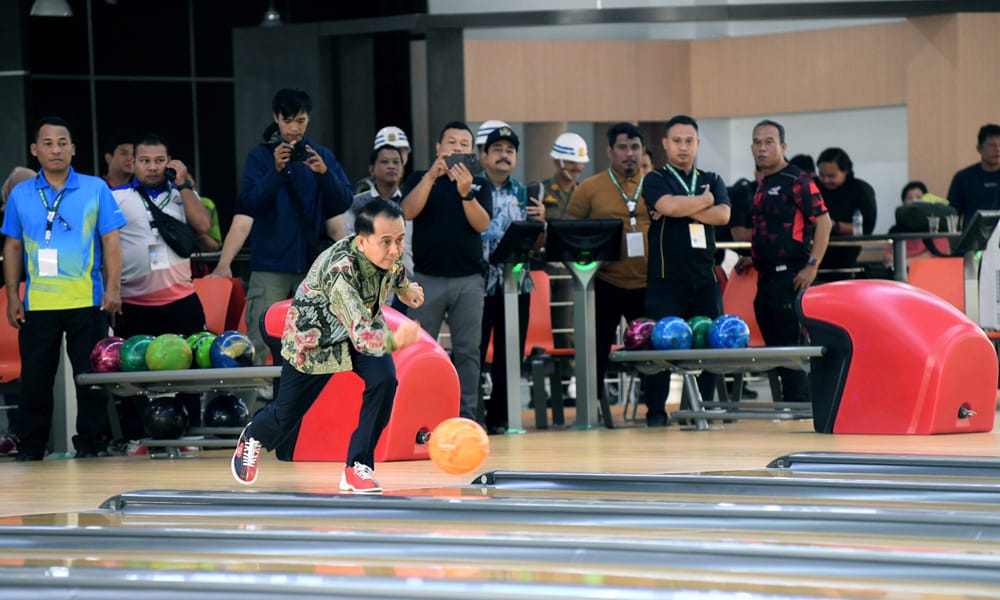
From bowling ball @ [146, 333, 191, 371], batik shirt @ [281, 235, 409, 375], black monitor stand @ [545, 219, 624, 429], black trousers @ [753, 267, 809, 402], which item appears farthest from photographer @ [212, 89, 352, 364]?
black trousers @ [753, 267, 809, 402]

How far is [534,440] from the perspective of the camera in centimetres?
756

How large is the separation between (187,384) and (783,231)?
124 inches

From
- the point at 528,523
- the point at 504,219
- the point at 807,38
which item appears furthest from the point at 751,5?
the point at 528,523

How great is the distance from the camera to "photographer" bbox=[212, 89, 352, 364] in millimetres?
7324

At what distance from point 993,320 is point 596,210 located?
97.3 inches

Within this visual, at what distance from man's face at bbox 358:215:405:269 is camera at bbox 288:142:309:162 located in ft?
6.28

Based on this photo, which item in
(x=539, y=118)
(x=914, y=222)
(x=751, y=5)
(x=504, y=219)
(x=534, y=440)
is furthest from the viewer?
(x=539, y=118)

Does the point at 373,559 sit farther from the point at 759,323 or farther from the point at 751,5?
the point at 751,5

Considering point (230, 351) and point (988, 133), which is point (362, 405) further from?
point (988, 133)

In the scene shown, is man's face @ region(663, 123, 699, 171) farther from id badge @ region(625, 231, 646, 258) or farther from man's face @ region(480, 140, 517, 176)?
man's face @ region(480, 140, 517, 176)

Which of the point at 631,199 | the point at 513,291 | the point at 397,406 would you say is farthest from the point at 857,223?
the point at 397,406

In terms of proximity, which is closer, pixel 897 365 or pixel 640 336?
pixel 897 365

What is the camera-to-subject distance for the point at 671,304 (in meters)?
8.13

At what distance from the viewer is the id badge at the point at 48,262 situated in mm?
7352
